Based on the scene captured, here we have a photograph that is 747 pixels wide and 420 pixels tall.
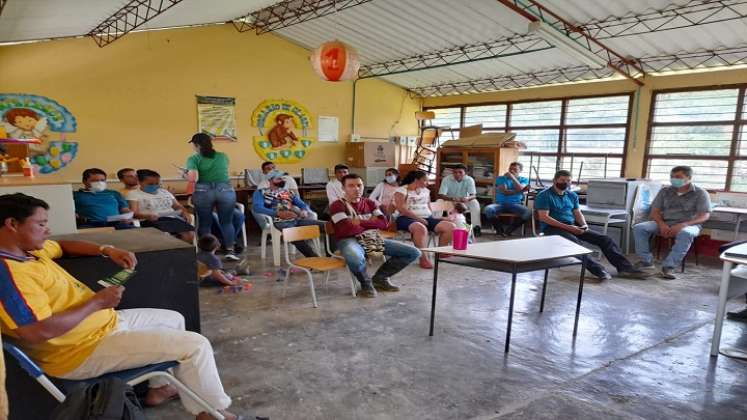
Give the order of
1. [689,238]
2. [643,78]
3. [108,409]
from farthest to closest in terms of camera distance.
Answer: [643,78] < [689,238] < [108,409]

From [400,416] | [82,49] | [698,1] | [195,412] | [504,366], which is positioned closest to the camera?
[195,412]

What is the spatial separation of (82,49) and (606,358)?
7.38m

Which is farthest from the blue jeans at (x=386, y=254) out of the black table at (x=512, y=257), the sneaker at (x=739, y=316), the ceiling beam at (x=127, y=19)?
the ceiling beam at (x=127, y=19)

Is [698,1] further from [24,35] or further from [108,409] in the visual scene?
[24,35]

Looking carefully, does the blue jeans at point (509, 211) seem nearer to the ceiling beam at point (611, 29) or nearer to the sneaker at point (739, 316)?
the ceiling beam at point (611, 29)

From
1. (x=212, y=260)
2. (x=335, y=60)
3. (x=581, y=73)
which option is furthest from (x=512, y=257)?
(x=581, y=73)

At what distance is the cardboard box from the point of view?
28.5ft

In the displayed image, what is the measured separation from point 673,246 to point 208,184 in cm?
541

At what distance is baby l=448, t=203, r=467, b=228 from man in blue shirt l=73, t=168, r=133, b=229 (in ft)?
12.1

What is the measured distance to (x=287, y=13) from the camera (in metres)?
6.99

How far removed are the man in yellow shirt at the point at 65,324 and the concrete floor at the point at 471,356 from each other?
1.92 feet

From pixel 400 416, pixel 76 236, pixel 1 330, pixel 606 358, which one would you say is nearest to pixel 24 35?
pixel 76 236

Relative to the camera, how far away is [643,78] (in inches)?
265

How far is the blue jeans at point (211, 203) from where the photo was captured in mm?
5031
